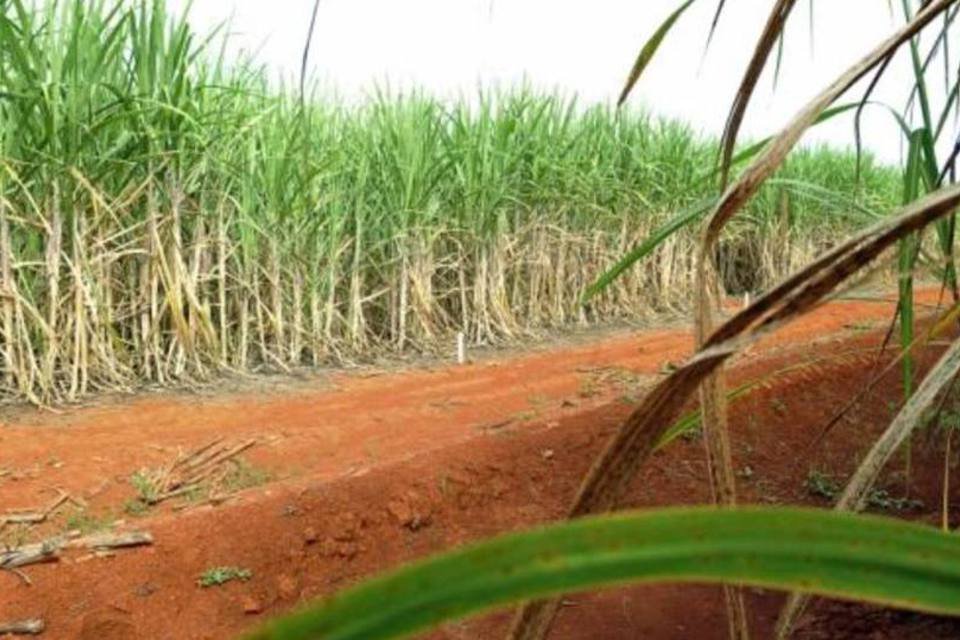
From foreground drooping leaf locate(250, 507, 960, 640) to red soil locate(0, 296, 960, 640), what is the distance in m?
0.93

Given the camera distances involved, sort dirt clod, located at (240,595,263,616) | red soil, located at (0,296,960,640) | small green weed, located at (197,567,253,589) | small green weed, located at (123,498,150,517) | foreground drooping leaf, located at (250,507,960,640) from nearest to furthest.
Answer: foreground drooping leaf, located at (250,507,960,640) → red soil, located at (0,296,960,640) → dirt clod, located at (240,595,263,616) → small green weed, located at (197,567,253,589) → small green weed, located at (123,498,150,517)

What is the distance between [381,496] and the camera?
2.29 meters

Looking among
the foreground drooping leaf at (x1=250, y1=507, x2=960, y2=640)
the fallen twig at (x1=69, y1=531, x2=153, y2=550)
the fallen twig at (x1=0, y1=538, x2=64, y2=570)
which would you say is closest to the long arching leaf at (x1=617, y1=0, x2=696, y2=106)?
the foreground drooping leaf at (x1=250, y1=507, x2=960, y2=640)

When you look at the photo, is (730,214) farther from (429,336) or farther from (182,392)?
(429,336)

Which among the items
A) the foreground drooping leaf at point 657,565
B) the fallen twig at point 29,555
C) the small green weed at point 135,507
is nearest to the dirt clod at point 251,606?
the fallen twig at point 29,555

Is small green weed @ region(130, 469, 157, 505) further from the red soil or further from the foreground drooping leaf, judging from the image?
the foreground drooping leaf

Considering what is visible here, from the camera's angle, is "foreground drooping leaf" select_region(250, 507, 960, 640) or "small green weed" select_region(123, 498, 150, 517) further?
"small green weed" select_region(123, 498, 150, 517)

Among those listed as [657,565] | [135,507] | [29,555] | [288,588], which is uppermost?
[657,565]

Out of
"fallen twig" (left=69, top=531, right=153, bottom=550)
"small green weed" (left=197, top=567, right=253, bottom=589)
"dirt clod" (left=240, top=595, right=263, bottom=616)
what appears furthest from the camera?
"fallen twig" (left=69, top=531, right=153, bottom=550)

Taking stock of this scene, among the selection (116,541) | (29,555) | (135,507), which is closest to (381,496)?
(116,541)

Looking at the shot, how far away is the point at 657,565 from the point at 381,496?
2.11 m

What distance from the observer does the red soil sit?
6.10ft

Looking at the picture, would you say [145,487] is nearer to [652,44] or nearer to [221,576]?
[221,576]

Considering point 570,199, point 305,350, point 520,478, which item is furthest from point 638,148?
point 520,478
